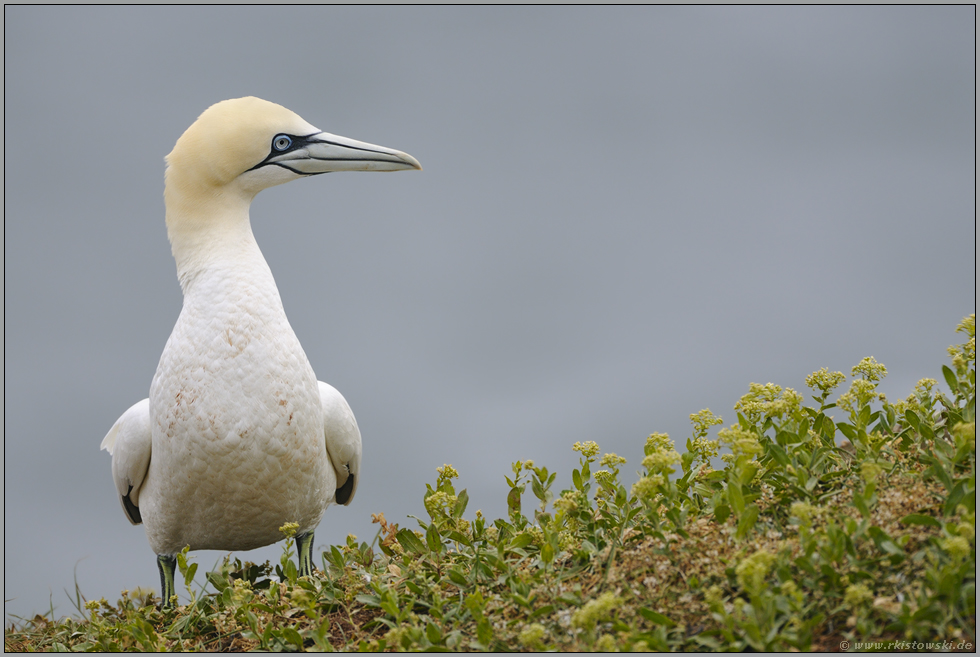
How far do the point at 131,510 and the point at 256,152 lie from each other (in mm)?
2733

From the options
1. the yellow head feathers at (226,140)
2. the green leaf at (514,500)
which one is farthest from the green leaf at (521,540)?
the yellow head feathers at (226,140)

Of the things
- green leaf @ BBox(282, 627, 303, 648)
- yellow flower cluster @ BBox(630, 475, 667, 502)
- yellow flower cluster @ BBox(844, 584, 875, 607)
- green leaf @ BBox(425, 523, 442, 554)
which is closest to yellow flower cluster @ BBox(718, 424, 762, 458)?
yellow flower cluster @ BBox(630, 475, 667, 502)

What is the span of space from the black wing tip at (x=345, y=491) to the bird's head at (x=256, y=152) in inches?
84.9

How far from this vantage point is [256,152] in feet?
16.0

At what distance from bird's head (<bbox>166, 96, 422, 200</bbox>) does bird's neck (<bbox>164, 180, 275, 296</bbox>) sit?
0.07 metres

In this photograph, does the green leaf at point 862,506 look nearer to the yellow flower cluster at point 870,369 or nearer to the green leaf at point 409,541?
the yellow flower cluster at point 870,369

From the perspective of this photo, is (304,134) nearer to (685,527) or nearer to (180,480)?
(180,480)

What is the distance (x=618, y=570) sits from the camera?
327cm

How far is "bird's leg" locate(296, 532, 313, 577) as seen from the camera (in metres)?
5.02

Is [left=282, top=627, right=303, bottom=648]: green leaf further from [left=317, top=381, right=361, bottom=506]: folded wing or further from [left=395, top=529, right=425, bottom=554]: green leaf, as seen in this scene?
[left=317, top=381, right=361, bottom=506]: folded wing

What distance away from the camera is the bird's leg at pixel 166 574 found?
505 centimetres

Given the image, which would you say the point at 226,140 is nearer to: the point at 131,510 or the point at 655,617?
the point at 131,510

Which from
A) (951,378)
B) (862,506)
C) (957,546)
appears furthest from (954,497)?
(951,378)

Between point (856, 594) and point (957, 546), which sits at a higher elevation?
point (957, 546)
